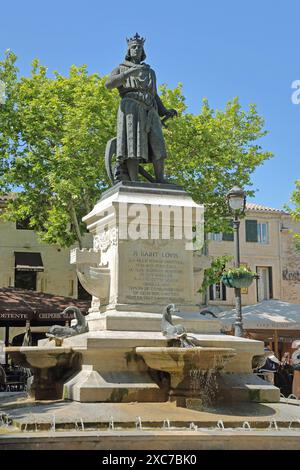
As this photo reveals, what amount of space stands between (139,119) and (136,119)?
51mm

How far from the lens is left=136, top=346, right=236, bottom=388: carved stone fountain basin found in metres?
7.95

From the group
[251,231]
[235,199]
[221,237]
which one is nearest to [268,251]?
[251,231]

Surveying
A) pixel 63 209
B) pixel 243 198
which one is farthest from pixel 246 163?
pixel 243 198

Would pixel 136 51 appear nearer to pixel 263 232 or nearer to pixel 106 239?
pixel 106 239

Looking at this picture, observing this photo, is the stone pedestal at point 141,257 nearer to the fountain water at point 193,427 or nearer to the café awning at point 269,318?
the fountain water at point 193,427

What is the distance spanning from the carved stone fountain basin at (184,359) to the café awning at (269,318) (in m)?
11.8

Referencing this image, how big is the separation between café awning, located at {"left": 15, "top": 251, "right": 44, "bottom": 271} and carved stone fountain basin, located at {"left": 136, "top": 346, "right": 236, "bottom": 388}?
1041 inches

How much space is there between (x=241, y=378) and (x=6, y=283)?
88.6ft

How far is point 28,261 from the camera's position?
115 ft

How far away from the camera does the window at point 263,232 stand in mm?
43281

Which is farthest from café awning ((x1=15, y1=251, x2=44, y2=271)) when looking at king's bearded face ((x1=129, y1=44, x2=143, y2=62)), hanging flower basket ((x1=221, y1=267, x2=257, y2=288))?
king's bearded face ((x1=129, y1=44, x2=143, y2=62))

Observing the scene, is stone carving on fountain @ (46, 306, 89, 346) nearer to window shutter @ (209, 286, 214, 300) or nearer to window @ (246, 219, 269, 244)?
window shutter @ (209, 286, 214, 300)

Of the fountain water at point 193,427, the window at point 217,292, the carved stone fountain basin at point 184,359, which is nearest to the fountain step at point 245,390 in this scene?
the carved stone fountain basin at point 184,359

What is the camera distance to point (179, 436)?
635cm
